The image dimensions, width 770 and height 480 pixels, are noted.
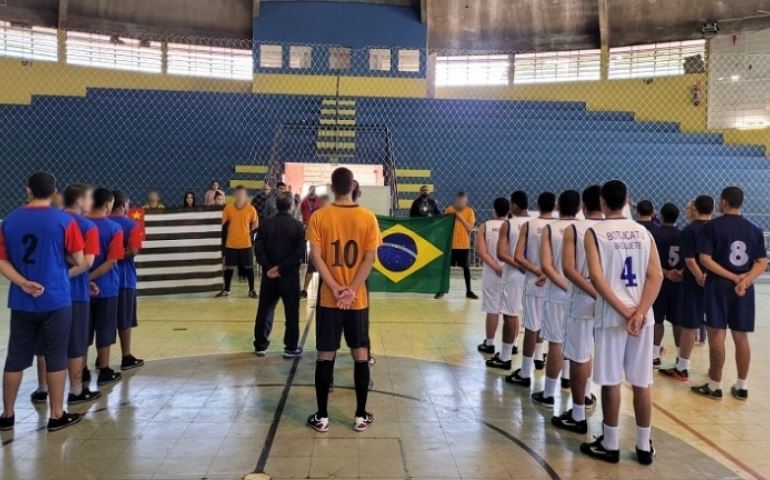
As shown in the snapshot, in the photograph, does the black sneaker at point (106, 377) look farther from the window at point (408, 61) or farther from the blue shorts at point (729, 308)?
the window at point (408, 61)

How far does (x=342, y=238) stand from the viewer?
4.25 meters

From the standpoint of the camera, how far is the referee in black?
6.41 m

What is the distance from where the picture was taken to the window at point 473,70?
2195cm

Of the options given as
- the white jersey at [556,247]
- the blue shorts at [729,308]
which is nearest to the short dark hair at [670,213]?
the blue shorts at [729,308]

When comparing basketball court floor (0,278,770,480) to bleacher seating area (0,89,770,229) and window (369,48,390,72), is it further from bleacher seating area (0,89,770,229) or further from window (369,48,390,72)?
window (369,48,390,72)

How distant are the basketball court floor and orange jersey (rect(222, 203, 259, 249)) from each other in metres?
3.44

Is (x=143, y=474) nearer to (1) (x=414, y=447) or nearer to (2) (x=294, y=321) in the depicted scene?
(1) (x=414, y=447)

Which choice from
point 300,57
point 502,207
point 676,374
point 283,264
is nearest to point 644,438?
point 676,374

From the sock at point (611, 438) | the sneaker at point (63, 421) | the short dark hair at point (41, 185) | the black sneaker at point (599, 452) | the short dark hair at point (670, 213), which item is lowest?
the black sneaker at point (599, 452)

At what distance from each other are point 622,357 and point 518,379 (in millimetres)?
1807

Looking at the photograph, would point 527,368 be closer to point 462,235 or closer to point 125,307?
point 125,307

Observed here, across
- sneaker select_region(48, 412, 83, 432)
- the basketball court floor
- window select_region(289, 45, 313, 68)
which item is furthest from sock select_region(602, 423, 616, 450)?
window select_region(289, 45, 313, 68)

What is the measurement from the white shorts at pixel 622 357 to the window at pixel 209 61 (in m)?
19.9

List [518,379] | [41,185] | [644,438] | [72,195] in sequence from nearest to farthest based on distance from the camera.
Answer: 1. [644,438]
2. [41,185]
3. [72,195]
4. [518,379]
